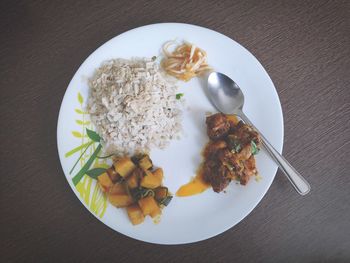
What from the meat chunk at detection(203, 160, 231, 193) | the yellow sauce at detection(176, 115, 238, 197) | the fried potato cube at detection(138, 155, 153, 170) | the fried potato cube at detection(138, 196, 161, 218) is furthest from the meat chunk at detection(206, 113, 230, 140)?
the fried potato cube at detection(138, 196, 161, 218)

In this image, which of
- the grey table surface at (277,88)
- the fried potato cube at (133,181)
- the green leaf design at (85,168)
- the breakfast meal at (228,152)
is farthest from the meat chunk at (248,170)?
the green leaf design at (85,168)

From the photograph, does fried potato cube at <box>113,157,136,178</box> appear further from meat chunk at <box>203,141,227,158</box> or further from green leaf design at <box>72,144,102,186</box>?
meat chunk at <box>203,141,227,158</box>

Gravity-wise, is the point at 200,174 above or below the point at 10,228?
below

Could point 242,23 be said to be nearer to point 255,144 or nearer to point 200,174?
point 255,144

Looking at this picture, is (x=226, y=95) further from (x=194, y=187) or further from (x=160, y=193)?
(x=160, y=193)

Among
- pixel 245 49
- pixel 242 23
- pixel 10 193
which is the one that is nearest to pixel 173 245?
pixel 10 193
